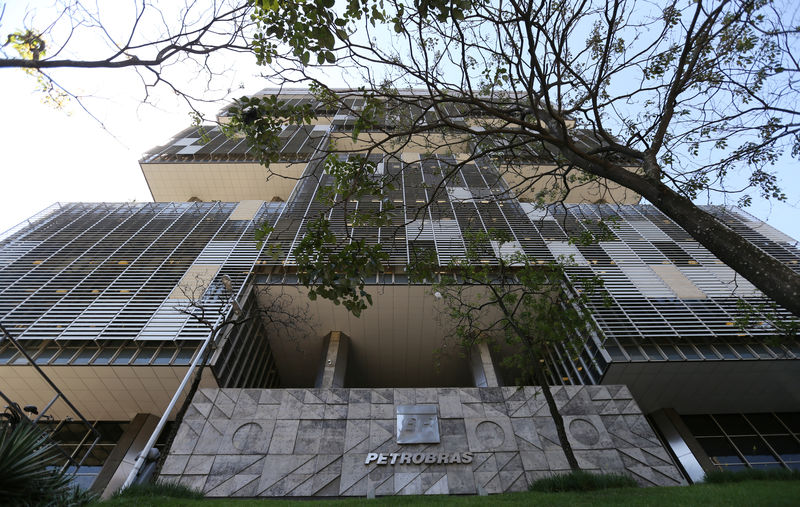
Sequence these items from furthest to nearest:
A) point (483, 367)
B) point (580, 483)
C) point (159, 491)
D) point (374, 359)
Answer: point (374, 359), point (483, 367), point (159, 491), point (580, 483)

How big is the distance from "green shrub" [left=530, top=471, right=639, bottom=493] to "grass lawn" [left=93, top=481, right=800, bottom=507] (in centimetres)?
36

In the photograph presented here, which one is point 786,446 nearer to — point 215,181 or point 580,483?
point 580,483

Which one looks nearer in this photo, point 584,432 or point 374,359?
point 584,432

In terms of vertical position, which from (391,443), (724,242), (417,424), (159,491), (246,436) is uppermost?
(417,424)

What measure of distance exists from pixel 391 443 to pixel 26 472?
7950mm

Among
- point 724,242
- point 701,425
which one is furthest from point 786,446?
point 724,242

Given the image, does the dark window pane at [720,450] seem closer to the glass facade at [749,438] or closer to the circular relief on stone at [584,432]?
the glass facade at [749,438]

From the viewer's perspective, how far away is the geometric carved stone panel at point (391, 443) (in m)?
10.0

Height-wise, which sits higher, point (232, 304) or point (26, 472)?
point (232, 304)

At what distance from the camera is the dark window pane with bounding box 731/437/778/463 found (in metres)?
13.6

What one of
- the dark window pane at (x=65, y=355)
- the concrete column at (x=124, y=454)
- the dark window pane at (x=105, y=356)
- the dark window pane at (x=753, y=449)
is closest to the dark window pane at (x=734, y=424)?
the dark window pane at (x=753, y=449)

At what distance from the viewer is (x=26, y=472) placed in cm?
511

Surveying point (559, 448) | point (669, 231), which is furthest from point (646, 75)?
point (669, 231)

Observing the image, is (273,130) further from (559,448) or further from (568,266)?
(568,266)
